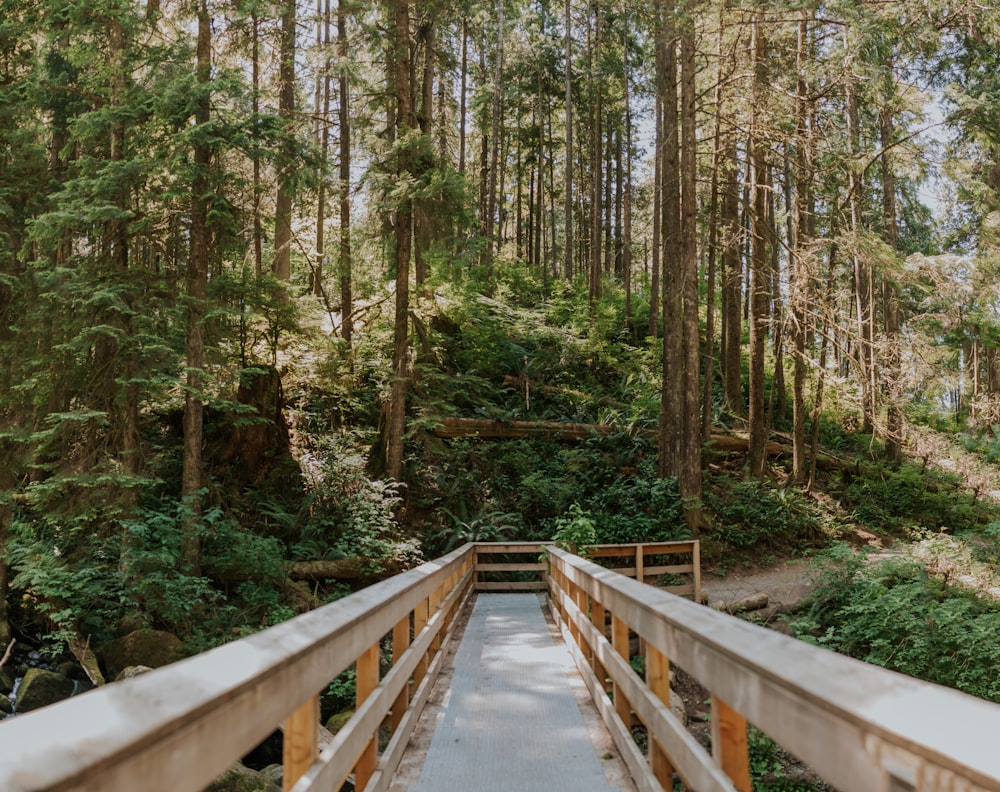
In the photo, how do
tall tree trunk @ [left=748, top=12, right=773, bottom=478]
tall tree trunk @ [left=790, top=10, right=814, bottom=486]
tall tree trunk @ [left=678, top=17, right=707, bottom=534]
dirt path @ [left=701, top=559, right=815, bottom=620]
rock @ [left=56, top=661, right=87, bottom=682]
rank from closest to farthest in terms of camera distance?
rock @ [left=56, top=661, right=87, bottom=682] < dirt path @ [left=701, top=559, right=815, bottom=620] < tall tree trunk @ [left=790, top=10, right=814, bottom=486] < tall tree trunk @ [left=678, top=17, right=707, bottom=534] < tall tree trunk @ [left=748, top=12, right=773, bottom=478]

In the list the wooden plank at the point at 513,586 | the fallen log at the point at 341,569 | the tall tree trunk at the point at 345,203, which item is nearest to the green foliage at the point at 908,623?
the wooden plank at the point at 513,586

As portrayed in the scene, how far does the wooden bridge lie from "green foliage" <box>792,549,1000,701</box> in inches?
320

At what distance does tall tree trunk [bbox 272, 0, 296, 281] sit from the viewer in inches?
495

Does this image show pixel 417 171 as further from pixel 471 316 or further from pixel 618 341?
pixel 618 341

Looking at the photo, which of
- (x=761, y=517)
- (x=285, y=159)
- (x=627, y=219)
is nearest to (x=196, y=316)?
(x=285, y=159)

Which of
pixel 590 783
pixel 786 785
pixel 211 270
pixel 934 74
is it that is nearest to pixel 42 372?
pixel 211 270

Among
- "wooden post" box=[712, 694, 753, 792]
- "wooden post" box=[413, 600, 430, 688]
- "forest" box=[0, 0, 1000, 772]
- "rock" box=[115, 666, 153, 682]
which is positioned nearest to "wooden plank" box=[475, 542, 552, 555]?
"forest" box=[0, 0, 1000, 772]

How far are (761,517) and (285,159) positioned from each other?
13327 millimetres

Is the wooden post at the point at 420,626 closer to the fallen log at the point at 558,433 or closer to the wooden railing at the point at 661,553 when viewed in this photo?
the wooden railing at the point at 661,553

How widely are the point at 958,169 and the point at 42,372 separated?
20.3 meters

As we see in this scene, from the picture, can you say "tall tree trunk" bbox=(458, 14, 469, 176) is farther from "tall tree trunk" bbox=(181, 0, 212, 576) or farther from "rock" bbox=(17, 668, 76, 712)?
"rock" bbox=(17, 668, 76, 712)

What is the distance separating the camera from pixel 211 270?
12570mm

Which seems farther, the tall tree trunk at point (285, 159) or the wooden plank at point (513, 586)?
the wooden plank at point (513, 586)

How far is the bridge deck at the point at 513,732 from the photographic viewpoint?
3668mm
